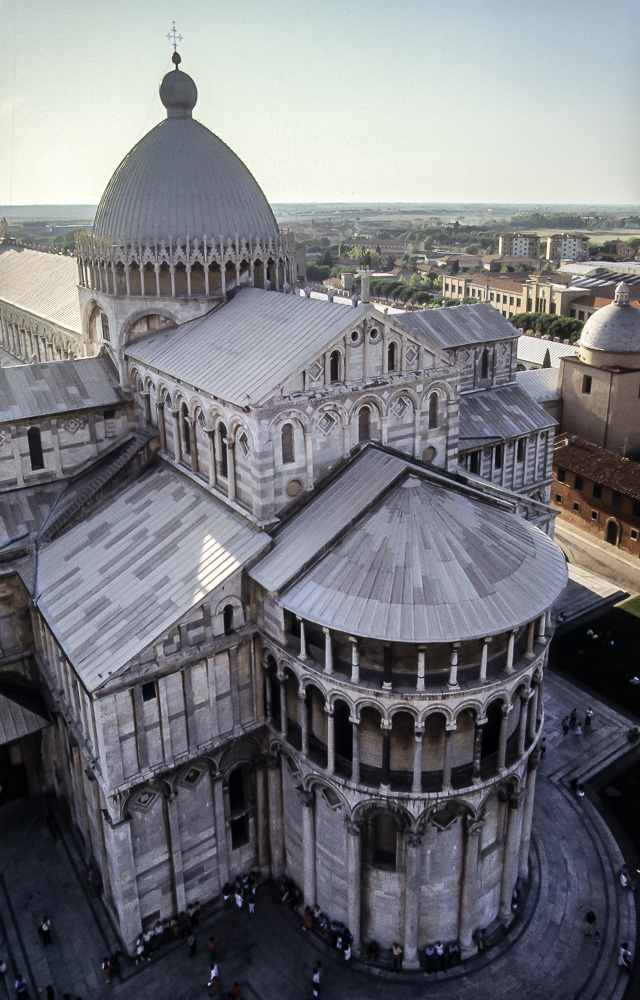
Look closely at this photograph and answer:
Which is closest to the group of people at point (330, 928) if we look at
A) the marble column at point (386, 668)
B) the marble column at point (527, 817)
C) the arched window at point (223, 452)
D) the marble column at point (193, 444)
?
the marble column at point (527, 817)

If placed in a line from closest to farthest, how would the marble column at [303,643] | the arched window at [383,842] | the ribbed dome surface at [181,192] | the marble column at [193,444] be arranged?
the marble column at [303,643], the arched window at [383,842], the marble column at [193,444], the ribbed dome surface at [181,192]

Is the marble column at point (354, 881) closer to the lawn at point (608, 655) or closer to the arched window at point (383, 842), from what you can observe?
the arched window at point (383, 842)

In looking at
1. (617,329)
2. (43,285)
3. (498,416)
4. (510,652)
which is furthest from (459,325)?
(510,652)

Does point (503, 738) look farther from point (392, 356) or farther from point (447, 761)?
point (392, 356)

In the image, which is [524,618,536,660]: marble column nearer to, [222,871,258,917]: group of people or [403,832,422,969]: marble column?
[403,832,422,969]: marble column

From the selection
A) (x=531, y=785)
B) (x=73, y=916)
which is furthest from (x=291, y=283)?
(x=73, y=916)

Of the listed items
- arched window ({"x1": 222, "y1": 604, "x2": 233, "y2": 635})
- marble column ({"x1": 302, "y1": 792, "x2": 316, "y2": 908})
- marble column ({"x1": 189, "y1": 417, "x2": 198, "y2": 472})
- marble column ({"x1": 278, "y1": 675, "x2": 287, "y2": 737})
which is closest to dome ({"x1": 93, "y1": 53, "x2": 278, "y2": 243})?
marble column ({"x1": 189, "y1": 417, "x2": 198, "y2": 472})
